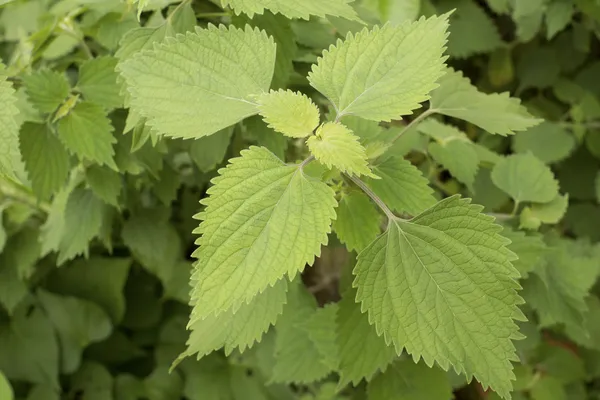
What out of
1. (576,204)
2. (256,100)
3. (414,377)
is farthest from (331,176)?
(576,204)

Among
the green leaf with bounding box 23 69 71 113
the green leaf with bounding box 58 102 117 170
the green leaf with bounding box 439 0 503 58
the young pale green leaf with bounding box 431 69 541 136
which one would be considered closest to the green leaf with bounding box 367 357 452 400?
the young pale green leaf with bounding box 431 69 541 136

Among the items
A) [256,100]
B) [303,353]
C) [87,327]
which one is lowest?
[87,327]

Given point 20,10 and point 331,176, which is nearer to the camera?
point 331,176

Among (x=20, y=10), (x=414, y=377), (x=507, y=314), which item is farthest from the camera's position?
(x=20, y=10)

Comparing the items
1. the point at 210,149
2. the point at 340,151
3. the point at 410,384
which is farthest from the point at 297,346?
the point at 340,151

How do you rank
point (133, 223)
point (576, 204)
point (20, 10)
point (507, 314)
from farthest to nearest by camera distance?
point (576, 204) → point (20, 10) → point (133, 223) → point (507, 314)

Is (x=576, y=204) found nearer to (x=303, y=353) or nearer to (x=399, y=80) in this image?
(x=303, y=353)
